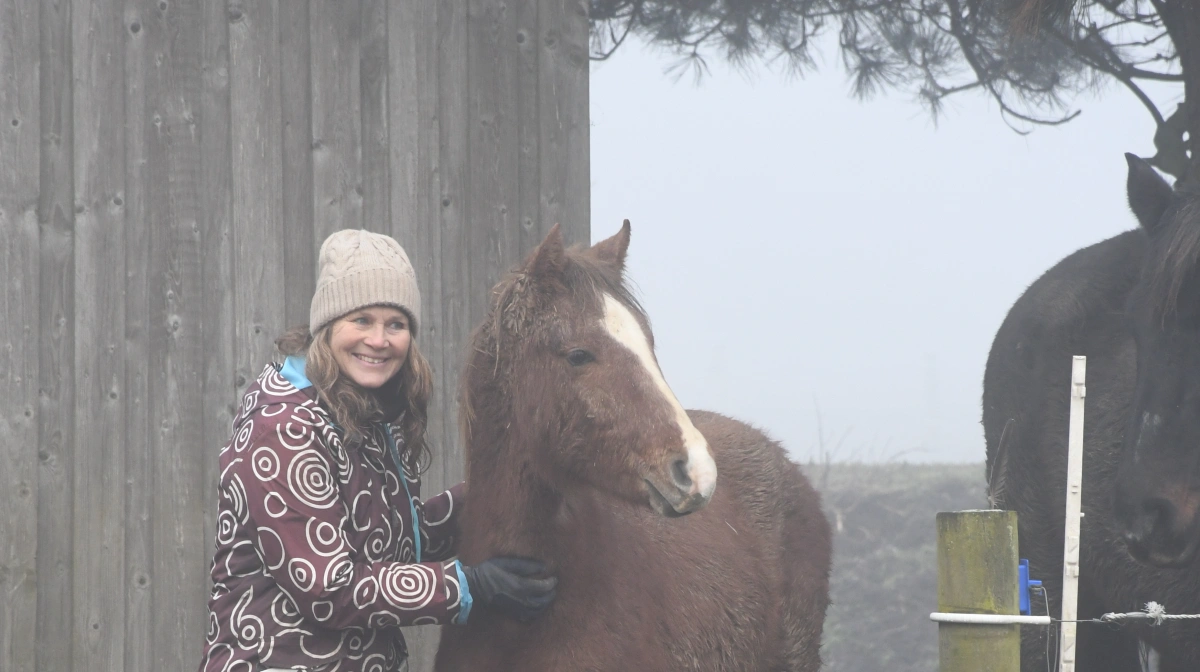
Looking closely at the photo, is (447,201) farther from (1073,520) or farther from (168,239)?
(1073,520)

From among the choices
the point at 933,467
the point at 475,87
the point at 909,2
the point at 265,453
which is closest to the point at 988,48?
the point at 909,2

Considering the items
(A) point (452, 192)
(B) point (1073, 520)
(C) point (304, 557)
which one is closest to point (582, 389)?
(C) point (304, 557)

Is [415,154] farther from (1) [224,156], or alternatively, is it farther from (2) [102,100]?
(2) [102,100]

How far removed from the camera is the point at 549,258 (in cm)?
307

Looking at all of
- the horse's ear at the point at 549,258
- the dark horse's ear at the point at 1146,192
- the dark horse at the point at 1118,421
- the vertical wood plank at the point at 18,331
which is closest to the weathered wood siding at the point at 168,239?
the vertical wood plank at the point at 18,331

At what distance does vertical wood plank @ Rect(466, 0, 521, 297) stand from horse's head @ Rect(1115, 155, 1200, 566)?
8.03ft

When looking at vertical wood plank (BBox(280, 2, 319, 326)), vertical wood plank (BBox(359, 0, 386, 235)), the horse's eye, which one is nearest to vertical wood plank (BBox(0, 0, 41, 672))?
vertical wood plank (BBox(280, 2, 319, 326))

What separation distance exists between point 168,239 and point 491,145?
136 cm

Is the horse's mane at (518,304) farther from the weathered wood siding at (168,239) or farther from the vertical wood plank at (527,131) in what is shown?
the vertical wood plank at (527,131)

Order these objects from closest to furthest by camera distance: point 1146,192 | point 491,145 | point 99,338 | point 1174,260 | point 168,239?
point 1174,260, point 1146,192, point 99,338, point 168,239, point 491,145

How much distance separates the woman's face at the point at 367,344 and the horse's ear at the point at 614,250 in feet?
1.97

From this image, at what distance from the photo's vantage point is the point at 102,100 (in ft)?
13.9

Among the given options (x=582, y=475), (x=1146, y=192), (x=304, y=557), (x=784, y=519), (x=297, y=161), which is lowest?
(x=784, y=519)

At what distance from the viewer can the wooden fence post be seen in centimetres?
278
